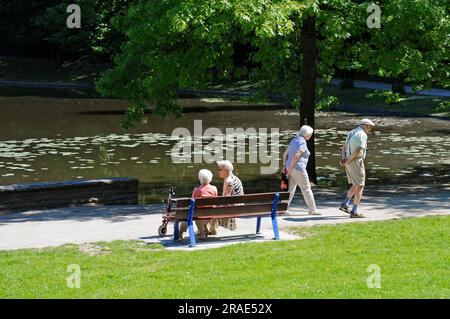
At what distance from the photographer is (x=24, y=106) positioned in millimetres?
45719

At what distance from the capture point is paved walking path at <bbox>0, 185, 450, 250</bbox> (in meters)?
12.9

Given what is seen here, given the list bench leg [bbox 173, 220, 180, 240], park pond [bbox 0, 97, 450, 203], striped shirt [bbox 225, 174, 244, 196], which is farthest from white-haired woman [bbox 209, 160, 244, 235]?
park pond [bbox 0, 97, 450, 203]

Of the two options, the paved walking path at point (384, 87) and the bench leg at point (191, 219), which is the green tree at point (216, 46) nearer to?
the bench leg at point (191, 219)

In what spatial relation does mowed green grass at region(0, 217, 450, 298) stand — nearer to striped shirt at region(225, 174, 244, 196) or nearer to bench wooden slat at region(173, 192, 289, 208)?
bench wooden slat at region(173, 192, 289, 208)

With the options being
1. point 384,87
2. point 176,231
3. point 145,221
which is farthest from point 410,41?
point 384,87

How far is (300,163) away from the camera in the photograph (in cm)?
1511

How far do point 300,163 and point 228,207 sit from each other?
2694 millimetres

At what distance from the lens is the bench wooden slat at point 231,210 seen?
12484 millimetres

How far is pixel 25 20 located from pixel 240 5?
189 ft

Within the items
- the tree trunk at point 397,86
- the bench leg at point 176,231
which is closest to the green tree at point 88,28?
the tree trunk at point 397,86

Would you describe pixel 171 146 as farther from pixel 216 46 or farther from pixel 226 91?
pixel 226 91

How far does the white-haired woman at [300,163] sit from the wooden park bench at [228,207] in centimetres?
160

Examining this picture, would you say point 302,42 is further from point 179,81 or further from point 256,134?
point 256,134
